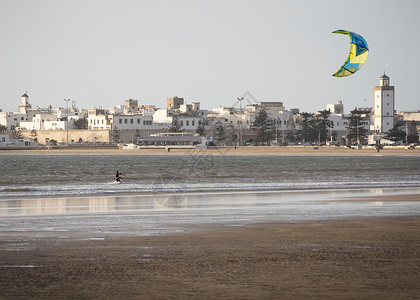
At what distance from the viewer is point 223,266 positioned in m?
12.0

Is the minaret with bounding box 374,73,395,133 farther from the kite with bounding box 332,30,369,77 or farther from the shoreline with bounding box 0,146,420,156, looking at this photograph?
the kite with bounding box 332,30,369,77

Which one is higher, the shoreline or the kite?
the kite

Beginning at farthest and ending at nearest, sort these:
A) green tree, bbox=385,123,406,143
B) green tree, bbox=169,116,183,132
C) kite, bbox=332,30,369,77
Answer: green tree, bbox=169,116,183,132
green tree, bbox=385,123,406,143
kite, bbox=332,30,369,77

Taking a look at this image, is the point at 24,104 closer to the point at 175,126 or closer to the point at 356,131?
the point at 175,126

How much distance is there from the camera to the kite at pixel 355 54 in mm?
24734

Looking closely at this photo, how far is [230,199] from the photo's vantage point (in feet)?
Answer: 86.8

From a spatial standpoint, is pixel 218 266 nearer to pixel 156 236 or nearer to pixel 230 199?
pixel 156 236

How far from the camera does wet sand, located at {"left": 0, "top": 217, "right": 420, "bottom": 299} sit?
10.2 m

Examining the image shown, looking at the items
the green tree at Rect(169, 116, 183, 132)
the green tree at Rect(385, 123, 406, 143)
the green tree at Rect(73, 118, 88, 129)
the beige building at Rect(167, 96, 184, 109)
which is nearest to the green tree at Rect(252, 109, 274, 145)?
the green tree at Rect(169, 116, 183, 132)

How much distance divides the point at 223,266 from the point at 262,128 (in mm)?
118738

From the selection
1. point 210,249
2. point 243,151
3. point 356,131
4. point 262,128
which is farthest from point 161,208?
point 356,131

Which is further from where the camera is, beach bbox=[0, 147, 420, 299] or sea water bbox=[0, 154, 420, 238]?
sea water bbox=[0, 154, 420, 238]

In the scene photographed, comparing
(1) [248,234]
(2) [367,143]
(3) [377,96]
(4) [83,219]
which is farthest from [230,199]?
(3) [377,96]

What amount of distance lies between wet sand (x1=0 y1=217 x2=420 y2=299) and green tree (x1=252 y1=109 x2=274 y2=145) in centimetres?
11357
